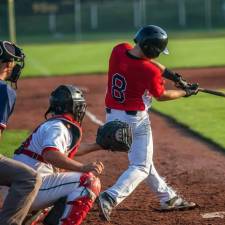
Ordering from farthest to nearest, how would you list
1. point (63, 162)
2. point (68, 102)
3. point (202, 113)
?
point (202, 113)
point (68, 102)
point (63, 162)

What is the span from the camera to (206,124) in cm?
1307

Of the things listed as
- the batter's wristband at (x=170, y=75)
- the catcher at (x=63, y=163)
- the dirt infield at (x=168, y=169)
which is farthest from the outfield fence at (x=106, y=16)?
the catcher at (x=63, y=163)

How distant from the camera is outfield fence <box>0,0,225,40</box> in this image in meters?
51.2

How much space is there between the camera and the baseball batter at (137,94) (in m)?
7.37

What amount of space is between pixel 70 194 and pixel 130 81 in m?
1.80

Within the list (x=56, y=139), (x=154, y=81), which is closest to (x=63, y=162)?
(x=56, y=139)

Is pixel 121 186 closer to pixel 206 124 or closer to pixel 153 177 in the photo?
pixel 153 177

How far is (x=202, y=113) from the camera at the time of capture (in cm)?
1445

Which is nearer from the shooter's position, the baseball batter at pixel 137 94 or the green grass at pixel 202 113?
the baseball batter at pixel 137 94

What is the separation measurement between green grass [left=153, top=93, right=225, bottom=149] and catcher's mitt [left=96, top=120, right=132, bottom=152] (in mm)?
5006

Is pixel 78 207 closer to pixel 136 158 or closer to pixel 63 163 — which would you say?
→ pixel 63 163

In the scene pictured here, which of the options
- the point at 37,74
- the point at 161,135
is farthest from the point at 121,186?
the point at 37,74

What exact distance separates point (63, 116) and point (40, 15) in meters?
47.1

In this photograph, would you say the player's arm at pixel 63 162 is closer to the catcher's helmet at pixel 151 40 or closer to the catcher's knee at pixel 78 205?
the catcher's knee at pixel 78 205
